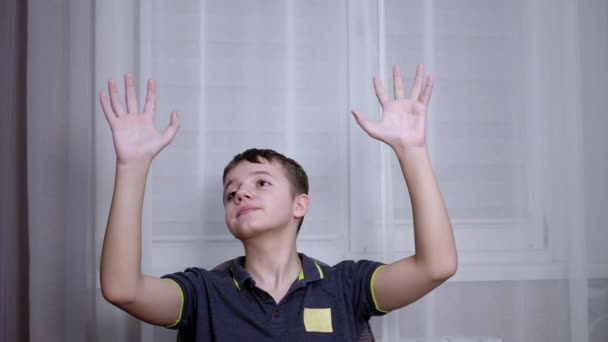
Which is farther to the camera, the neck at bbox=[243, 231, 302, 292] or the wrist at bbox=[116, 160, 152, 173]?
the neck at bbox=[243, 231, 302, 292]

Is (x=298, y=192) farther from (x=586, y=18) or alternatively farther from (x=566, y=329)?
(x=586, y=18)

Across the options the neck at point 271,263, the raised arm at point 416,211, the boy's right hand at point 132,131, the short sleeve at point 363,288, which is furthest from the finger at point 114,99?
the short sleeve at point 363,288

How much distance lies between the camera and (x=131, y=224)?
121 centimetres

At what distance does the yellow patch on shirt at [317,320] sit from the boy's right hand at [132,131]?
511mm

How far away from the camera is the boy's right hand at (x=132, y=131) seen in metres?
1.23

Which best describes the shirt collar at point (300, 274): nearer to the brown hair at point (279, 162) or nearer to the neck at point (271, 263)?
the neck at point (271, 263)

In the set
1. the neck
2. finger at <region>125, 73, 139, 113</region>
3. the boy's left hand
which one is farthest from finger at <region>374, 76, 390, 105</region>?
finger at <region>125, 73, 139, 113</region>

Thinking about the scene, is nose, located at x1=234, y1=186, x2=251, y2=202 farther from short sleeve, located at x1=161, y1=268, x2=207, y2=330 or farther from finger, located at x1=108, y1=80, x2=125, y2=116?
finger, located at x1=108, y1=80, x2=125, y2=116

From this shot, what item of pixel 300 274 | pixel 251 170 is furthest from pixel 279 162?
pixel 300 274

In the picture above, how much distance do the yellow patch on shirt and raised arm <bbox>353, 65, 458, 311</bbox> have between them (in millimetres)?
129

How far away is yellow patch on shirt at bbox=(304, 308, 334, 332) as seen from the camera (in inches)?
51.8

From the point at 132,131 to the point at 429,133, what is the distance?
0.91 meters

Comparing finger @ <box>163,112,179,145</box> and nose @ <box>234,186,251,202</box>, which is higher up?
finger @ <box>163,112,179,145</box>

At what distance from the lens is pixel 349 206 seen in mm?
1736
